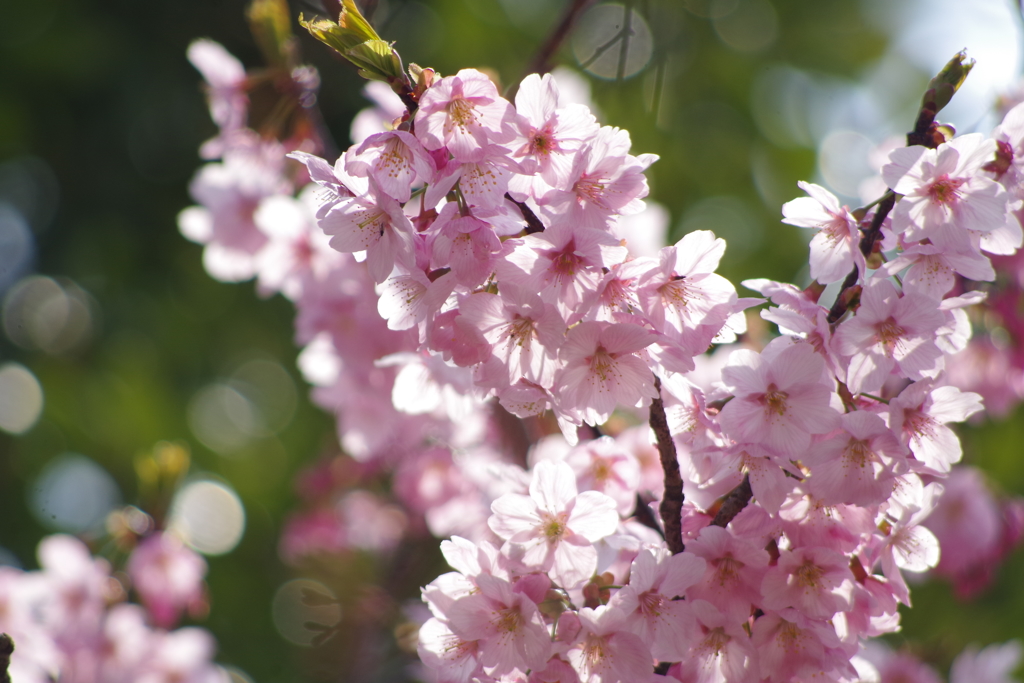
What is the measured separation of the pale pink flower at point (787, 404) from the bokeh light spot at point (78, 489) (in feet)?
9.86

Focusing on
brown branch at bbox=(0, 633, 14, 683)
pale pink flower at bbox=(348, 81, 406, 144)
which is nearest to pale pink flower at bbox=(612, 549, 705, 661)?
brown branch at bbox=(0, 633, 14, 683)

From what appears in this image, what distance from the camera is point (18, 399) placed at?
3.30 metres

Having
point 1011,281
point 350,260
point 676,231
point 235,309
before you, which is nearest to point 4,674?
point 350,260

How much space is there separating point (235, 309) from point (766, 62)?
2.80 m

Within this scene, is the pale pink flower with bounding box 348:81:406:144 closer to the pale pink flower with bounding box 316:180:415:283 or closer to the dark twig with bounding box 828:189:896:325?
the pale pink flower with bounding box 316:180:415:283

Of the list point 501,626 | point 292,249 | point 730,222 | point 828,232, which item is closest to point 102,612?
point 292,249

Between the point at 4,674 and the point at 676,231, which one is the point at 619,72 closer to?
the point at 4,674

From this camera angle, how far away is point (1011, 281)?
1.57 metres

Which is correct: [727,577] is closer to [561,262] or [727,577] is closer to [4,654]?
[561,262]

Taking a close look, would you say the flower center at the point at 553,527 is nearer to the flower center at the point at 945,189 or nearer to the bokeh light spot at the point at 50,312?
the flower center at the point at 945,189

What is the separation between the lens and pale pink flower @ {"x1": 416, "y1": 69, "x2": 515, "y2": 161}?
67cm

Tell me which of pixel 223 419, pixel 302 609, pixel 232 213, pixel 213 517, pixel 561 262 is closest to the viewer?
pixel 561 262

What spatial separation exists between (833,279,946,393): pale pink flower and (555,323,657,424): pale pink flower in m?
0.19

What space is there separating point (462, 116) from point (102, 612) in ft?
5.13
